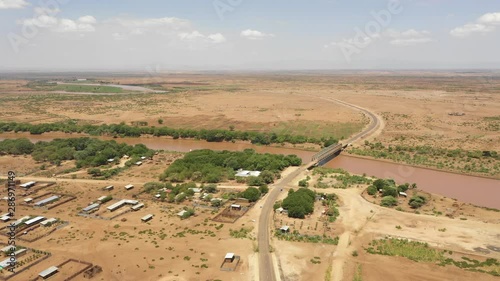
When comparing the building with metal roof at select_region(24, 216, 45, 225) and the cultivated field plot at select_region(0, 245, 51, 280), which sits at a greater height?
the building with metal roof at select_region(24, 216, 45, 225)

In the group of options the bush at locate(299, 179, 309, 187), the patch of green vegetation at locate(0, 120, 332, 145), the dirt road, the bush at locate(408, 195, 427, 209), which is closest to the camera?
the dirt road

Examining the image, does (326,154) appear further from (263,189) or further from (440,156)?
(263,189)

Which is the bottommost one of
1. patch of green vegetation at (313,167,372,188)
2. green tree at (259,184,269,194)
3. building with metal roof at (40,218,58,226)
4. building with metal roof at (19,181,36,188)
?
building with metal roof at (40,218,58,226)

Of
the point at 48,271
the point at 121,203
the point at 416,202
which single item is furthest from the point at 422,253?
the point at 121,203

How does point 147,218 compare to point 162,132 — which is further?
point 162,132

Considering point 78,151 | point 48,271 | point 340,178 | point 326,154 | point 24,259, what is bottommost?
point 24,259

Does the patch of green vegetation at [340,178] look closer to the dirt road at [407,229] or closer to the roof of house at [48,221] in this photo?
the dirt road at [407,229]

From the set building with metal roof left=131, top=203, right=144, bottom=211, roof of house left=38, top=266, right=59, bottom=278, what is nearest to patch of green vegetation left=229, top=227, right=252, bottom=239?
building with metal roof left=131, top=203, right=144, bottom=211

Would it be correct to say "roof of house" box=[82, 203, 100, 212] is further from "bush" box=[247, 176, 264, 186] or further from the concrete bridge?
the concrete bridge
